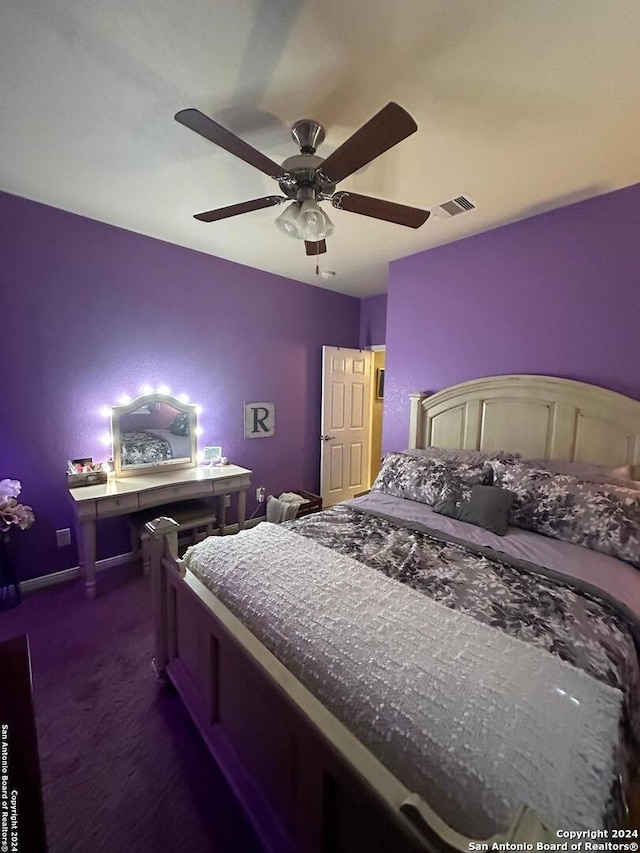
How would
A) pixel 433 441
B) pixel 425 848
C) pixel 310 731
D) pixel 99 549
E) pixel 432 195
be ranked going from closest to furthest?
pixel 425 848 < pixel 310 731 < pixel 432 195 < pixel 99 549 < pixel 433 441

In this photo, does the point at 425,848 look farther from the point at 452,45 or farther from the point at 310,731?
the point at 452,45

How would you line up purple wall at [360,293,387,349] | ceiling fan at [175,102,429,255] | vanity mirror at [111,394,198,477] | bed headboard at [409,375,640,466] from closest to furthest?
ceiling fan at [175,102,429,255], bed headboard at [409,375,640,466], vanity mirror at [111,394,198,477], purple wall at [360,293,387,349]

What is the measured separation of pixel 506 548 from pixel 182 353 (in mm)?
2835

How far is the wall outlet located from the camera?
2666mm

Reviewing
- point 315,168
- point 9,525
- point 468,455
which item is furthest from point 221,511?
point 315,168

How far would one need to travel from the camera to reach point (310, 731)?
0.88 m

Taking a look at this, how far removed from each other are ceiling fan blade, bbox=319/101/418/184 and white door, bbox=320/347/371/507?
261 centimetres

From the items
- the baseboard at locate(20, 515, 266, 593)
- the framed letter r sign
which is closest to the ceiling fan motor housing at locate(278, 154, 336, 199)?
the framed letter r sign

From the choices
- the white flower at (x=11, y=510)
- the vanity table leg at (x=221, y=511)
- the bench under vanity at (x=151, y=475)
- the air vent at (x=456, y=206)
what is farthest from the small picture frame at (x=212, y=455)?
the air vent at (x=456, y=206)

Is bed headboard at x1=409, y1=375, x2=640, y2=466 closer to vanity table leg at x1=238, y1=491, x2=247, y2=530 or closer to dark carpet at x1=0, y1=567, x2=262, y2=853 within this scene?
vanity table leg at x1=238, y1=491, x2=247, y2=530

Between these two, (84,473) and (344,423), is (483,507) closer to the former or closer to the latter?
(344,423)

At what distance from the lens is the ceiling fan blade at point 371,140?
118 centimetres

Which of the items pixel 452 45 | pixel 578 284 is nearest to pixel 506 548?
pixel 578 284

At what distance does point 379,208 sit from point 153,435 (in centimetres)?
244
